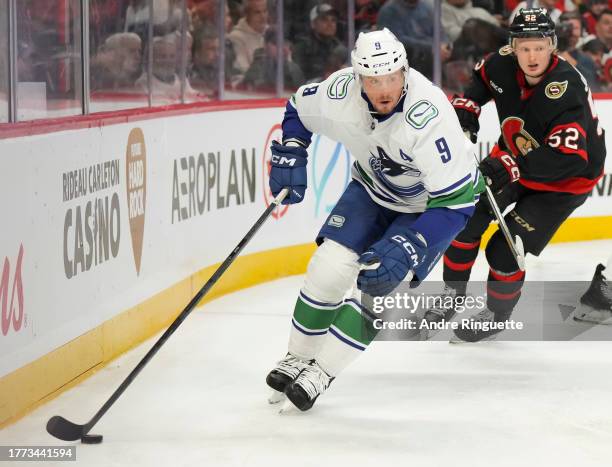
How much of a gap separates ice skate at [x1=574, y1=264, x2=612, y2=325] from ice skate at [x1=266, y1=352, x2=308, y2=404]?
191 centimetres

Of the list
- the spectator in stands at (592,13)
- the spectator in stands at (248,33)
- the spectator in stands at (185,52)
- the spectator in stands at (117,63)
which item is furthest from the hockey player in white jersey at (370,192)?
the spectator in stands at (592,13)

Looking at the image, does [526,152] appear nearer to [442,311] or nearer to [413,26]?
[442,311]

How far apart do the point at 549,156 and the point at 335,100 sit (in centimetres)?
114

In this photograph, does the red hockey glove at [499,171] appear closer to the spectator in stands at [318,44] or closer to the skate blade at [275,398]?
the skate blade at [275,398]

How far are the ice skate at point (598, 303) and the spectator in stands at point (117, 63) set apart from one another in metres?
2.17

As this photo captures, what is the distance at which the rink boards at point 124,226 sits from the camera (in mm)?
3615

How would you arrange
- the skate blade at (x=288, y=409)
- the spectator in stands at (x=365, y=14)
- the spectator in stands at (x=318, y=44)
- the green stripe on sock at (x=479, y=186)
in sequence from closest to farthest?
the skate blade at (x=288, y=409) → the green stripe on sock at (x=479, y=186) → the spectator in stands at (x=318, y=44) → the spectator in stands at (x=365, y=14)

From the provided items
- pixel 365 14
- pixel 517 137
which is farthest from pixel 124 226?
pixel 365 14

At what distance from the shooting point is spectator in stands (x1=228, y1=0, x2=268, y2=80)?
665 centimetres

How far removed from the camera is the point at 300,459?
10.7 feet

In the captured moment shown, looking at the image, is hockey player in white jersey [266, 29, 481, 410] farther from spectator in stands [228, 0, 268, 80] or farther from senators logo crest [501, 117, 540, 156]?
spectator in stands [228, 0, 268, 80]

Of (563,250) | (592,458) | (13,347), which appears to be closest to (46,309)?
(13,347)

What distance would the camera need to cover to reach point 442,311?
498 centimetres

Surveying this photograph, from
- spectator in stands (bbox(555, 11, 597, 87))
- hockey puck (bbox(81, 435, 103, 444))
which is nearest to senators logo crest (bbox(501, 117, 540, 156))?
hockey puck (bbox(81, 435, 103, 444))
